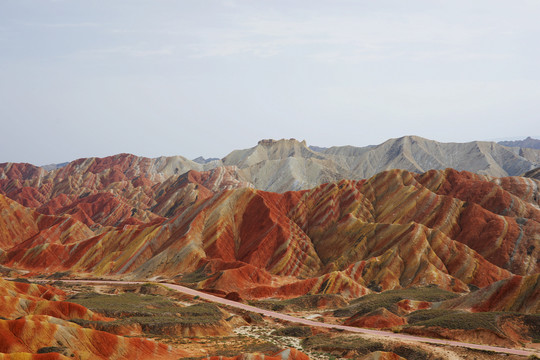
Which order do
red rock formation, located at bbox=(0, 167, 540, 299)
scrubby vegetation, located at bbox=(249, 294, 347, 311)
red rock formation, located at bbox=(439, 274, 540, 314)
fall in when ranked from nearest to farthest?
red rock formation, located at bbox=(439, 274, 540, 314)
scrubby vegetation, located at bbox=(249, 294, 347, 311)
red rock formation, located at bbox=(0, 167, 540, 299)

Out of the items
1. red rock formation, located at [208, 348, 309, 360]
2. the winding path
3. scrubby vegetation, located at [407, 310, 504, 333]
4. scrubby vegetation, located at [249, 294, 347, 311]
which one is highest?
red rock formation, located at [208, 348, 309, 360]

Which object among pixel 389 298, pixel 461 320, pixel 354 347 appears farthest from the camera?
pixel 389 298

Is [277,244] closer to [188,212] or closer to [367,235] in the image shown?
[367,235]

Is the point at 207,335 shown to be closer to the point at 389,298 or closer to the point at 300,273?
the point at 389,298

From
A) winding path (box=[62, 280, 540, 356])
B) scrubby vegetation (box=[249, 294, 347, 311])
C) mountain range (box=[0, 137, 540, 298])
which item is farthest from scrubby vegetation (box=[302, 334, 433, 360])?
mountain range (box=[0, 137, 540, 298])

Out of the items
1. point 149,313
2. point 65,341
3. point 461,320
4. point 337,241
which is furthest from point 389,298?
point 65,341

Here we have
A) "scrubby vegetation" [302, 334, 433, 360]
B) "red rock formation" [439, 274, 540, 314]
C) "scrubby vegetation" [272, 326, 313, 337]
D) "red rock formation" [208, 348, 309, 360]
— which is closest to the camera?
"red rock formation" [208, 348, 309, 360]

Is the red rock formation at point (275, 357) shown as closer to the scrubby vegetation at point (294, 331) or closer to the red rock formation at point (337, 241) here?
the scrubby vegetation at point (294, 331)

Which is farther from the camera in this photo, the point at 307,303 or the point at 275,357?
the point at 307,303

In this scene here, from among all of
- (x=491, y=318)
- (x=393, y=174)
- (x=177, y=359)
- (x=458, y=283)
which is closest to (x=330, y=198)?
(x=393, y=174)

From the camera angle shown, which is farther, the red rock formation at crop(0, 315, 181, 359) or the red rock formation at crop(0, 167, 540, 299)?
the red rock formation at crop(0, 167, 540, 299)

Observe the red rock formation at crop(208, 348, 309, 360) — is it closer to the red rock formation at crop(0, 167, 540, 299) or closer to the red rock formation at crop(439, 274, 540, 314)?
the red rock formation at crop(439, 274, 540, 314)
